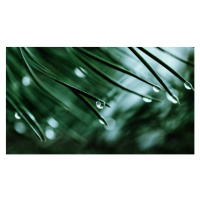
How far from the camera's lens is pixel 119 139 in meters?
0.39

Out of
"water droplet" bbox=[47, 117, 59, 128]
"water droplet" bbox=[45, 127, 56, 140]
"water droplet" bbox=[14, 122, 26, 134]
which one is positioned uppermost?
"water droplet" bbox=[14, 122, 26, 134]

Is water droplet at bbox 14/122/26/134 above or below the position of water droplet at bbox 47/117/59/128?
above

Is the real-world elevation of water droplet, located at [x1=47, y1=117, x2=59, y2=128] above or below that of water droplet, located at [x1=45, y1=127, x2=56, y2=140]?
below

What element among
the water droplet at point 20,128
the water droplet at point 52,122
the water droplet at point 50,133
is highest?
the water droplet at point 20,128

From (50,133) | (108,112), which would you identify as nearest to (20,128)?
(50,133)

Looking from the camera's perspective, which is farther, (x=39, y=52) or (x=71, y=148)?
(x=71, y=148)

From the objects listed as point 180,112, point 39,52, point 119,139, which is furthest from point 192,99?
point 39,52

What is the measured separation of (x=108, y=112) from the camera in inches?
14.3

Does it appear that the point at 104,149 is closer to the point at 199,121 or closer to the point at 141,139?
the point at 141,139

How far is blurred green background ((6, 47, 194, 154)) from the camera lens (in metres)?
0.30

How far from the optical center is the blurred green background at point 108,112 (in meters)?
0.30

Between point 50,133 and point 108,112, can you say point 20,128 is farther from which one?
point 108,112

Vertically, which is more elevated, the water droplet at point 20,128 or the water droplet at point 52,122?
the water droplet at point 20,128
